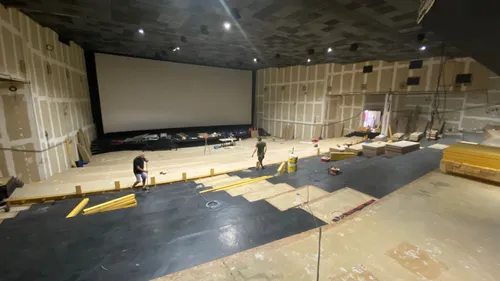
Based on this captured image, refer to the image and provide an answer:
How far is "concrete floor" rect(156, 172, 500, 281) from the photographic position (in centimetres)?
214

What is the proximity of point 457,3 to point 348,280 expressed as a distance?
3.16 meters

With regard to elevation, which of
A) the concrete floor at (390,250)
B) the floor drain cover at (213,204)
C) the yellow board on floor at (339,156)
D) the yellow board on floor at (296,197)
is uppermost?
the concrete floor at (390,250)

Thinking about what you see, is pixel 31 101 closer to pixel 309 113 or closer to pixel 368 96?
pixel 309 113

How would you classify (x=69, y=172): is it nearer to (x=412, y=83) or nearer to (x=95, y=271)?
(x=95, y=271)

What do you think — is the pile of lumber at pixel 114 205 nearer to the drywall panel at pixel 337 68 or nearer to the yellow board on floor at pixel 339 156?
the yellow board on floor at pixel 339 156

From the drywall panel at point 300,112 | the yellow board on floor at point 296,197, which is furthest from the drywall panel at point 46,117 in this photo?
the drywall panel at point 300,112

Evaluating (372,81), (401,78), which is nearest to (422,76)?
(401,78)

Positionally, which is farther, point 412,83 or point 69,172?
point 412,83

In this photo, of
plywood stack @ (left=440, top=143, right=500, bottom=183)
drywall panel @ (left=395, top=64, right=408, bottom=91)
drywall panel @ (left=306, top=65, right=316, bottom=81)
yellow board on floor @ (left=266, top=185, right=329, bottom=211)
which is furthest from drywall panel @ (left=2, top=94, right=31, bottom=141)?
drywall panel @ (left=395, top=64, right=408, bottom=91)

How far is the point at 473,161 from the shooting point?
457 centimetres

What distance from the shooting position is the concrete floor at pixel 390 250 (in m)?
2.14

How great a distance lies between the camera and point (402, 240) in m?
2.65

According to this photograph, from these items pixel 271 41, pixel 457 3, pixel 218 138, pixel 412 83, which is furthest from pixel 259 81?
pixel 457 3

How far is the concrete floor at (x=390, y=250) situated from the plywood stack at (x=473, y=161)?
1229 mm
